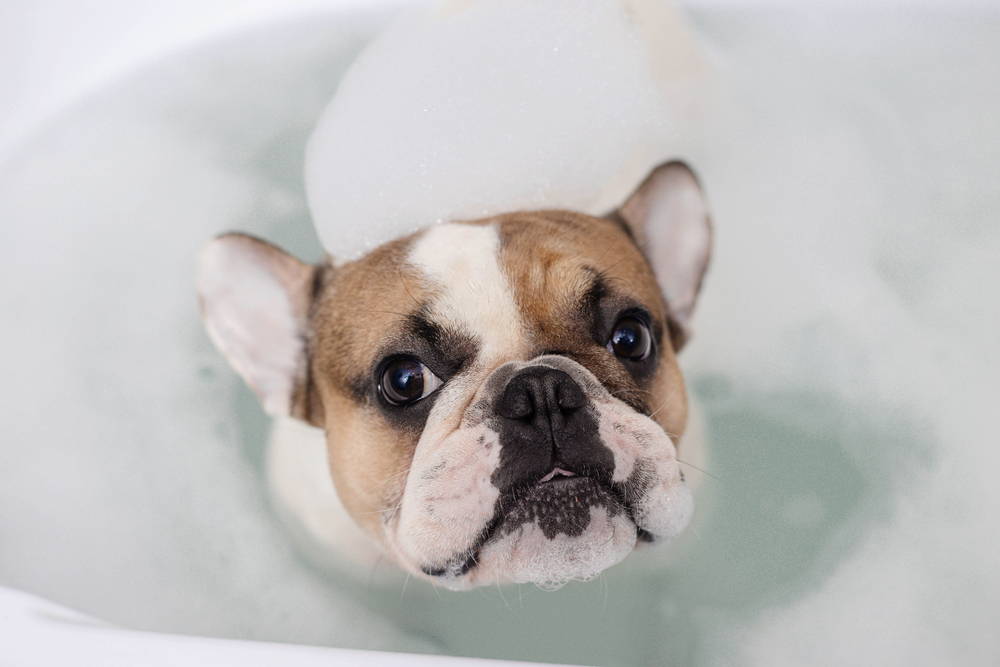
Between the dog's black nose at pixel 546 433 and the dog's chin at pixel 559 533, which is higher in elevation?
the dog's black nose at pixel 546 433

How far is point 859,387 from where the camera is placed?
216 centimetres

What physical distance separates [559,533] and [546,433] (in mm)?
140

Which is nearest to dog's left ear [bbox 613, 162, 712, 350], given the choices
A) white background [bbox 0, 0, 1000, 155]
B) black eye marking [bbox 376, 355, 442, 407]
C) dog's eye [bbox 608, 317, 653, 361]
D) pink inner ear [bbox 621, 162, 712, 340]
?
pink inner ear [bbox 621, 162, 712, 340]

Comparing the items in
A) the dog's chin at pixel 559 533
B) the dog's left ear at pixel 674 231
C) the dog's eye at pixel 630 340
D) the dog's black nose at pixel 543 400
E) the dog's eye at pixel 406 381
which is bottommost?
the dog's chin at pixel 559 533

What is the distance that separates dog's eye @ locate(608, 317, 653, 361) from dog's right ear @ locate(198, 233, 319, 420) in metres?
0.62

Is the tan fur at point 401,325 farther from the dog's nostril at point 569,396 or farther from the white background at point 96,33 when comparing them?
the white background at point 96,33

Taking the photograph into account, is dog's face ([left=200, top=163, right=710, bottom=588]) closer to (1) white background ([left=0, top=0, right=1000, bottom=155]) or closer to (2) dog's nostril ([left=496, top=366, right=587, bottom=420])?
(2) dog's nostril ([left=496, top=366, right=587, bottom=420])

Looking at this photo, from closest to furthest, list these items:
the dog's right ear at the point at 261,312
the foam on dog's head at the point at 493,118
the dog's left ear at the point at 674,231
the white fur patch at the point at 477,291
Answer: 1. the white fur patch at the point at 477,291
2. the dog's right ear at the point at 261,312
3. the dog's left ear at the point at 674,231
4. the foam on dog's head at the point at 493,118

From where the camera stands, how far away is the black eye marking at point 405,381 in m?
1.42

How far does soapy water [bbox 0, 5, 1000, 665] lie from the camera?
184 centimetres

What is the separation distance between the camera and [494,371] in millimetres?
1322

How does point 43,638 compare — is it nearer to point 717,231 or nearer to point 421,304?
point 421,304

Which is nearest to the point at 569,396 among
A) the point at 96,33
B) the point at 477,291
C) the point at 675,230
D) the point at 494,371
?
the point at 494,371

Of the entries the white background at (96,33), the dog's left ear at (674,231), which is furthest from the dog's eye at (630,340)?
the white background at (96,33)
